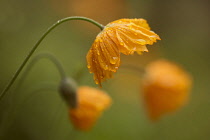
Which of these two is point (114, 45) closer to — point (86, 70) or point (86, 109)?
point (86, 109)

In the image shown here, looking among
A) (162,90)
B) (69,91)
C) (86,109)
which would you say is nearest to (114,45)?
(69,91)

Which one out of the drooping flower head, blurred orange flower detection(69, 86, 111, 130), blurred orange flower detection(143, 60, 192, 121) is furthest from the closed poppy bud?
blurred orange flower detection(143, 60, 192, 121)

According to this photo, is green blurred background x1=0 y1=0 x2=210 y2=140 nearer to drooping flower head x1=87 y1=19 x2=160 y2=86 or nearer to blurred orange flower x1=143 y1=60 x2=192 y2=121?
blurred orange flower x1=143 y1=60 x2=192 y2=121

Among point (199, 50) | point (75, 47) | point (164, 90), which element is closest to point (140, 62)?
point (75, 47)

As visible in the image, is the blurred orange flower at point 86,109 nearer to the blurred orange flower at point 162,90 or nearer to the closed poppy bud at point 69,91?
the closed poppy bud at point 69,91

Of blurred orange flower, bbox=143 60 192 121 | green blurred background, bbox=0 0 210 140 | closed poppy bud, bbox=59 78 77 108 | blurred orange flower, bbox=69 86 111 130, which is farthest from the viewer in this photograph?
green blurred background, bbox=0 0 210 140

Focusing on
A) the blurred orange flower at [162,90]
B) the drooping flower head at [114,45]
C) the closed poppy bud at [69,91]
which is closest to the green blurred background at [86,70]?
the closed poppy bud at [69,91]
